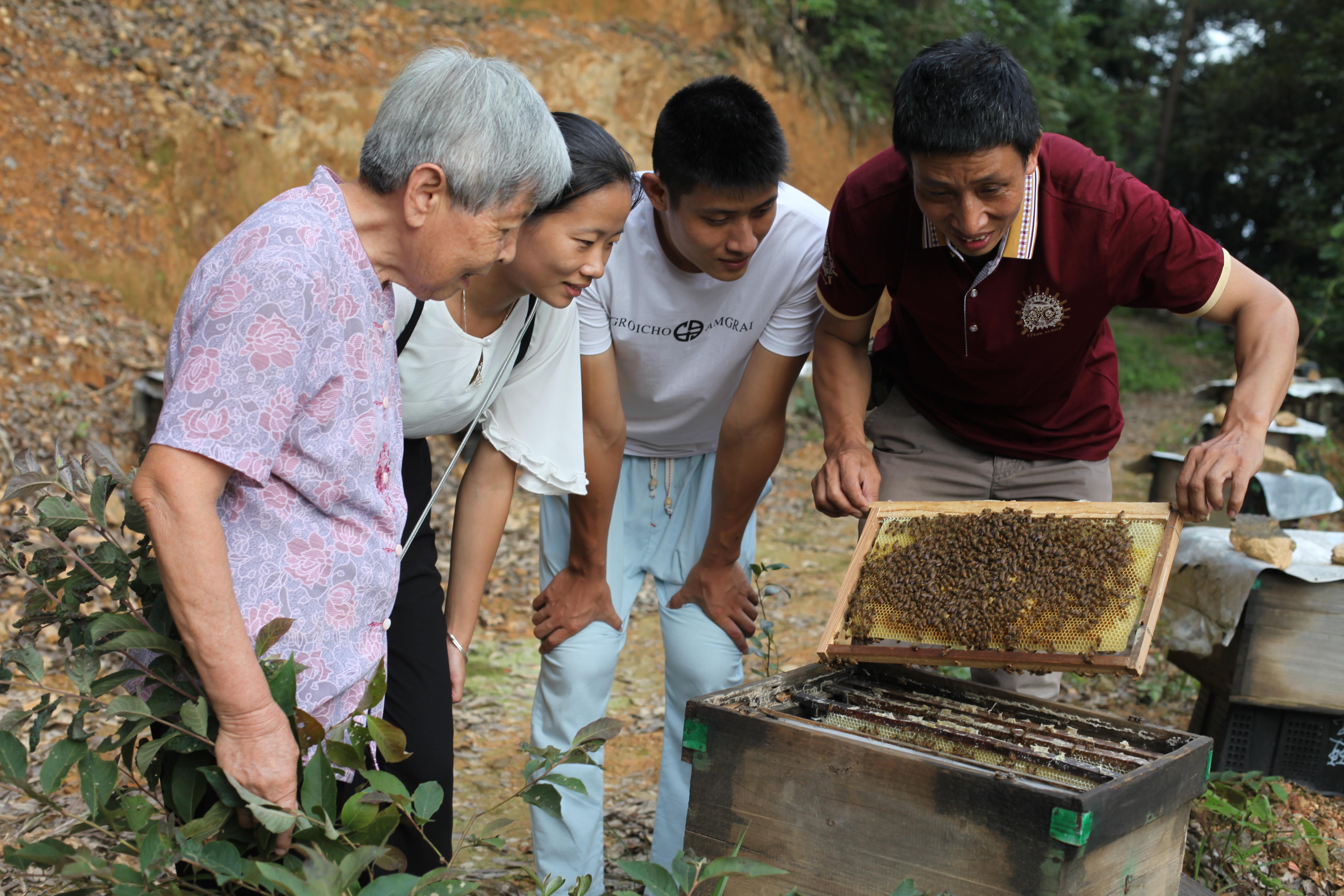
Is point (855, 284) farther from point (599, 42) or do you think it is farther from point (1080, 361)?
point (599, 42)

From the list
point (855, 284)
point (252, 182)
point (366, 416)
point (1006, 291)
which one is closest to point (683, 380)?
point (855, 284)

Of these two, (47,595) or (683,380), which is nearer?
(47,595)

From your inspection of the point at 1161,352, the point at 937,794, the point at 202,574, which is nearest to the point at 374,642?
the point at 202,574

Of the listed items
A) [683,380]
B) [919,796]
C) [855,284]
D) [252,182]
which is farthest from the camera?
[252,182]

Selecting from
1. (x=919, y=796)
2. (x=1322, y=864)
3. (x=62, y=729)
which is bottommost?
(x=62, y=729)

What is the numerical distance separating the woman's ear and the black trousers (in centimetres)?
78

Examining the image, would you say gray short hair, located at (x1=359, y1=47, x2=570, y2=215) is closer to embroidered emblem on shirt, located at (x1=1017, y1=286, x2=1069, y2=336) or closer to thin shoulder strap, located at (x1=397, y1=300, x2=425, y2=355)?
thin shoulder strap, located at (x1=397, y1=300, x2=425, y2=355)

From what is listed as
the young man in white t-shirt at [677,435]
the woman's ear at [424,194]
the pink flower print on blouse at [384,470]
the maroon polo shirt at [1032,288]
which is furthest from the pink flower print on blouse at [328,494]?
the maroon polo shirt at [1032,288]

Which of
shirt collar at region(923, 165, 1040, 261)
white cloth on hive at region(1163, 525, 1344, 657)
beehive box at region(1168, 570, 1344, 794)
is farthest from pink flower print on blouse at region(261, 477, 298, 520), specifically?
beehive box at region(1168, 570, 1344, 794)

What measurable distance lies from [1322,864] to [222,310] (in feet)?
13.0

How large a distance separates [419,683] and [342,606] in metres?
0.70

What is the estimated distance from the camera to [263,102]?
29.3 feet

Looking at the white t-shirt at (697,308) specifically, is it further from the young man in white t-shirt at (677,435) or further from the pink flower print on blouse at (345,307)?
the pink flower print on blouse at (345,307)

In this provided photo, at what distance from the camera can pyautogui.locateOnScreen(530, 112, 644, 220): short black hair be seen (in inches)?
109
